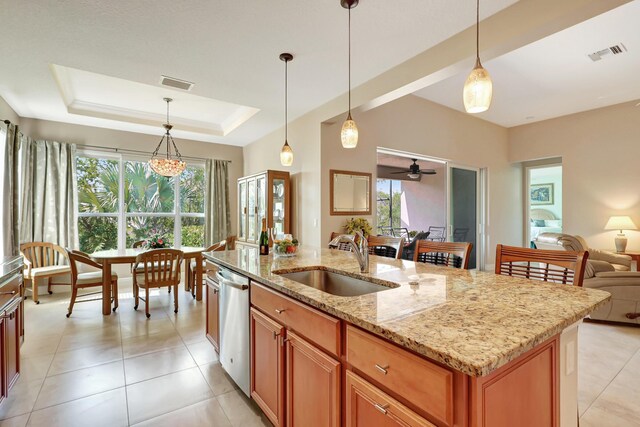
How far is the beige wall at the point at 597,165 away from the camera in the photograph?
529cm

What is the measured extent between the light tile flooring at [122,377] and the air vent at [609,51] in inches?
200

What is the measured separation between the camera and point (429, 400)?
865mm

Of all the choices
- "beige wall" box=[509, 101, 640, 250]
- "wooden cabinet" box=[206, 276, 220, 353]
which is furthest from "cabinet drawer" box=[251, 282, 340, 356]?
"beige wall" box=[509, 101, 640, 250]

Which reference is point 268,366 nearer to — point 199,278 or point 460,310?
point 460,310

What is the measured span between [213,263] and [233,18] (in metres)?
1.94

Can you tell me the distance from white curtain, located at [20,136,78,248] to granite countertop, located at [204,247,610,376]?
4.57 meters

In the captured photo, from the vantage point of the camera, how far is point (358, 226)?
450 centimetres

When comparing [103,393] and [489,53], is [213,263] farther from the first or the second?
[489,53]

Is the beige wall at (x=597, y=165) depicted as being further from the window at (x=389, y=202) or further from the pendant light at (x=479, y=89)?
the pendant light at (x=479, y=89)

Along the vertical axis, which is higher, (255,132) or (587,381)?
(255,132)

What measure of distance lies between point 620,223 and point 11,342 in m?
7.69

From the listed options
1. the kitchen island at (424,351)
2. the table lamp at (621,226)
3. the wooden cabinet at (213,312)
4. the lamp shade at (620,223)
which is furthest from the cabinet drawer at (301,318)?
the lamp shade at (620,223)

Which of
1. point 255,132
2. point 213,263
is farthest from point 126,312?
point 255,132

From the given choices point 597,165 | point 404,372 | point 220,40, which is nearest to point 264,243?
point 220,40
